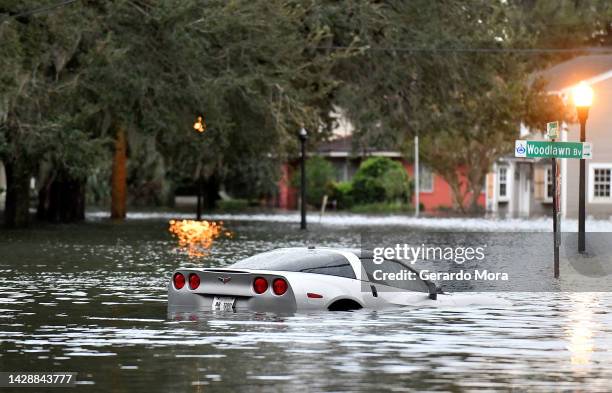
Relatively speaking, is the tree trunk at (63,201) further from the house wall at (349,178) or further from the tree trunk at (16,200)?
the house wall at (349,178)

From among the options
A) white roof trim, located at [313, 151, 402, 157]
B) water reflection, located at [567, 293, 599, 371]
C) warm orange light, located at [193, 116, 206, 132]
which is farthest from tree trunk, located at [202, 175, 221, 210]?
water reflection, located at [567, 293, 599, 371]

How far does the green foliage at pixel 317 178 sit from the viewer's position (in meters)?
105

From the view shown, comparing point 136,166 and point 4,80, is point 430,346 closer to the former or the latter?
point 4,80

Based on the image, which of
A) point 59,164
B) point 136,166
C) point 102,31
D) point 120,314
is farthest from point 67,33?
point 136,166

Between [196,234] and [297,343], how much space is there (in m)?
35.7

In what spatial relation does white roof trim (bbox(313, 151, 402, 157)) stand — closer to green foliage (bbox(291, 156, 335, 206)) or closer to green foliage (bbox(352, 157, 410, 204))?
green foliage (bbox(352, 157, 410, 204))

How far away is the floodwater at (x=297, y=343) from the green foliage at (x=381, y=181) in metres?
74.4

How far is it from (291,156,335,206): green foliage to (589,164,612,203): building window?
2211 centimetres

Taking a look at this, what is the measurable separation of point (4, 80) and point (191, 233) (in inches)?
433

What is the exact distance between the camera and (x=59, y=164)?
5300cm

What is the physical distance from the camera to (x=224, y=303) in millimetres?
20359

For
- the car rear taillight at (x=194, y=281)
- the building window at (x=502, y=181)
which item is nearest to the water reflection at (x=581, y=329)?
the car rear taillight at (x=194, y=281)

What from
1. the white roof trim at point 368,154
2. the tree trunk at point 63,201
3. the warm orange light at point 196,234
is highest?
the white roof trim at point 368,154

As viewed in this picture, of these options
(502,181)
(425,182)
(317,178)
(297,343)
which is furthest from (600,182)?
(297,343)
